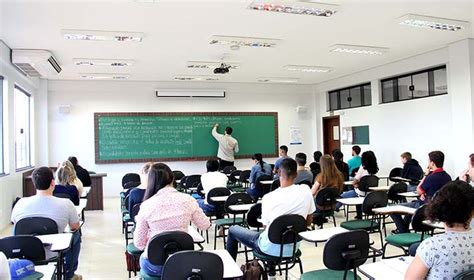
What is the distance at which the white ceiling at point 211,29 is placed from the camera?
4.96 m

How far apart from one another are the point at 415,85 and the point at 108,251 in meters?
7.18

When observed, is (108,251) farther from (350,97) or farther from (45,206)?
(350,97)

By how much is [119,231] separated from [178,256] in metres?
4.55

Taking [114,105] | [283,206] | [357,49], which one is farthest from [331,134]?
[283,206]

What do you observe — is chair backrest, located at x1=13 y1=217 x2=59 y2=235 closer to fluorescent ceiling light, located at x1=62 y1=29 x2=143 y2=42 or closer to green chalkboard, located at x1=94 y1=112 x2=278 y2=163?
fluorescent ceiling light, located at x1=62 y1=29 x2=143 y2=42

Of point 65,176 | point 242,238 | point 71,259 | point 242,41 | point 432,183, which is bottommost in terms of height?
point 71,259

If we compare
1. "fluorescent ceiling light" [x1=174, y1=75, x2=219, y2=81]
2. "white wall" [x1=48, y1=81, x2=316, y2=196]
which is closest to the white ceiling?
"fluorescent ceiling light" [x1=174, y1=75, x2=219, y2=81]

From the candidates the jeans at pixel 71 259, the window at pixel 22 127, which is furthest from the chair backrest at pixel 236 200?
the window at pixel 22 127

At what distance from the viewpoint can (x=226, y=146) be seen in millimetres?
11008

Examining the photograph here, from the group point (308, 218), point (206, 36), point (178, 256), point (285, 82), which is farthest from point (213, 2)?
point (285, 82)

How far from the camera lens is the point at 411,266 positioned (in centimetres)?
189

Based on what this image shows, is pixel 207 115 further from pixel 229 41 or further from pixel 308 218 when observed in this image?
pixel 308 218

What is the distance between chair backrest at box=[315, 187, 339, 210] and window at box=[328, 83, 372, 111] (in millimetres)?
5379

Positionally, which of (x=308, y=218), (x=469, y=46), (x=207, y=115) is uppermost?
(x=469, y=46)
